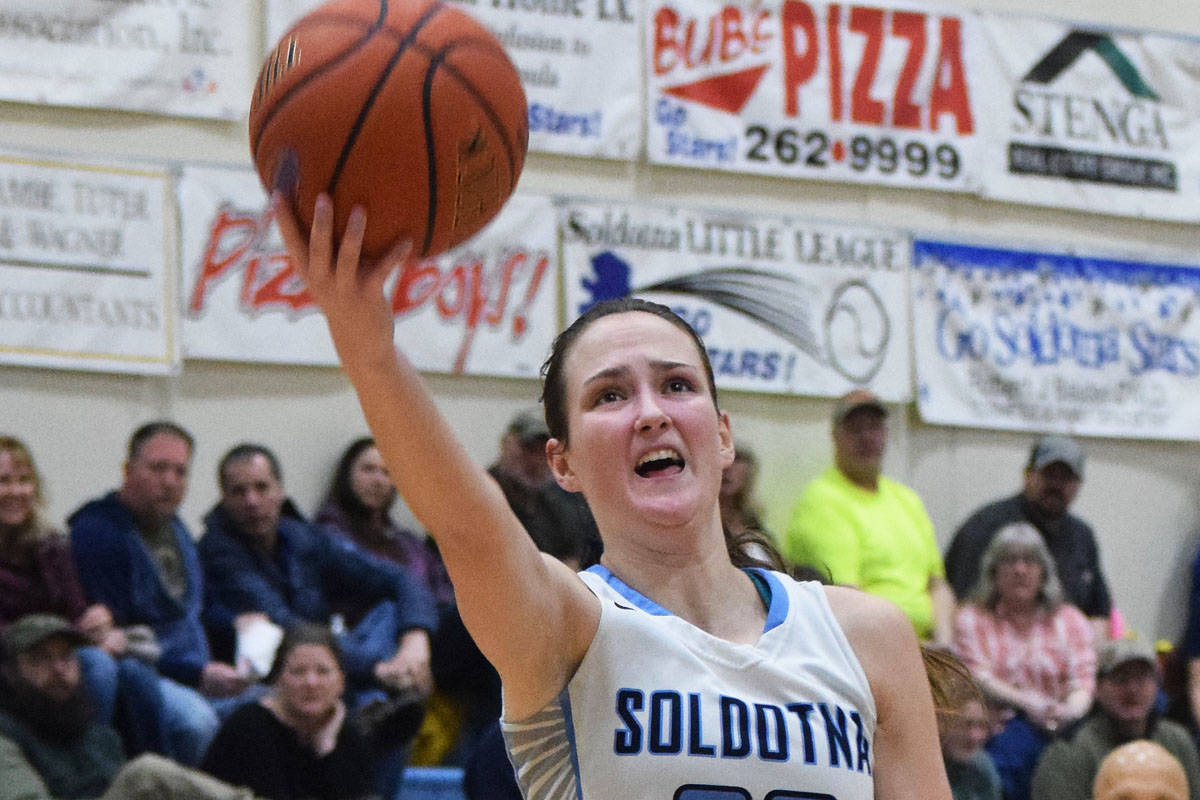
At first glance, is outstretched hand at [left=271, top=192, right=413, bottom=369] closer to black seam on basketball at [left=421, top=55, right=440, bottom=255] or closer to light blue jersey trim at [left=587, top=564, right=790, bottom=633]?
black seam on basketball at [left=421, top=55, right=440, bottom=255]

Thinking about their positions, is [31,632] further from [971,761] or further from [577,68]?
[577,68]

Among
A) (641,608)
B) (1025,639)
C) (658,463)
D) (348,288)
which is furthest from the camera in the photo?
(1025,639)

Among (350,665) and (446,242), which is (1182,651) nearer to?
(350,665)

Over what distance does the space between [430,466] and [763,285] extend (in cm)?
737

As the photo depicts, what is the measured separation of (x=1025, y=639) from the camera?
777cm

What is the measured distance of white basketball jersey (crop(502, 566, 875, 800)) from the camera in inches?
91.8

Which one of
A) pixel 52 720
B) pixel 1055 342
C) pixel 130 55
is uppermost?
pixel 130 55

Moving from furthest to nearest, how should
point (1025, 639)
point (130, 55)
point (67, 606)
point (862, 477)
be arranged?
point (862, 477)
point (130, 55)
point (1025, 639)
point (67, 606)

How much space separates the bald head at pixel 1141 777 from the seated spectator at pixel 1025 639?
1813mm

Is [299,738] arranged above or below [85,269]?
below

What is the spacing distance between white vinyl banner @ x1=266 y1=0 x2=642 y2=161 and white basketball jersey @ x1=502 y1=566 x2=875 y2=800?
255 inches

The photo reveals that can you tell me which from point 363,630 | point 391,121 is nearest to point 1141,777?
point 363,630

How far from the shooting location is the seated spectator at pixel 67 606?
235 inches

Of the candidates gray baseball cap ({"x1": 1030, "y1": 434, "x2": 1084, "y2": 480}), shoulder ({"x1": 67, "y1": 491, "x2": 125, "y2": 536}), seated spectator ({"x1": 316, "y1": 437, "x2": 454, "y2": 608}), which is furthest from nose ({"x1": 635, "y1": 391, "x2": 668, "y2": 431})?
gray baseball cap ({"x1": 1030, "y1": 434, "x2": 1084, "y2": 480})
